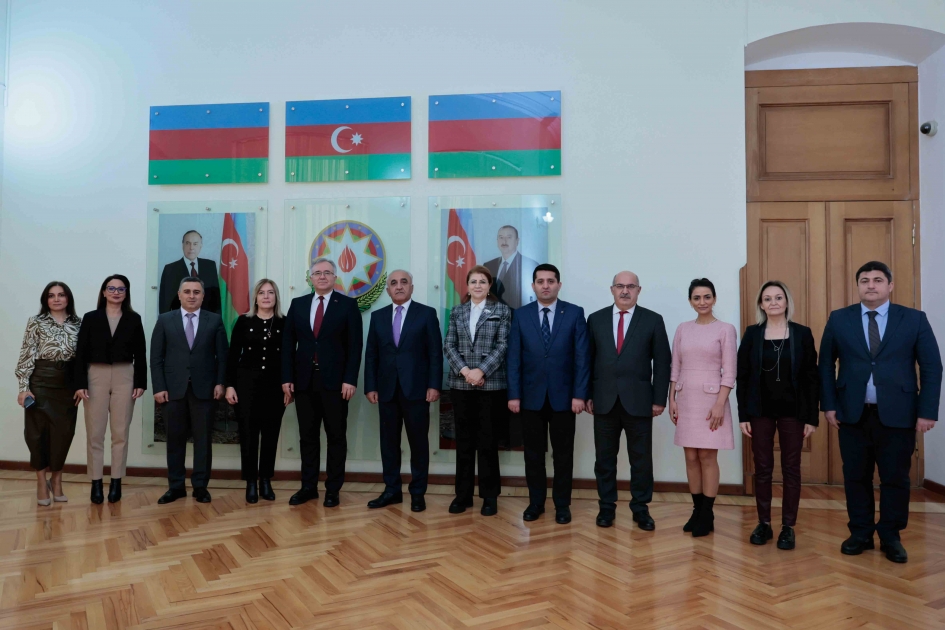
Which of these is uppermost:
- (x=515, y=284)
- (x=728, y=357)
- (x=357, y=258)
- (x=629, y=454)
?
(x=357, y=258)

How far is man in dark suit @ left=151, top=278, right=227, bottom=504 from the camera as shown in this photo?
4.13 metres

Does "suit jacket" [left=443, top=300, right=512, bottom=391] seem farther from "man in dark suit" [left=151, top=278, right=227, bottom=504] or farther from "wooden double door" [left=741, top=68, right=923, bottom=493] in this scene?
"wooden double door" [left=741, top=68, right=923, bottom=493]

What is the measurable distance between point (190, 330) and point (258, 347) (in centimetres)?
53

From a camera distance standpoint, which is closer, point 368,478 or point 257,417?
point 257,417

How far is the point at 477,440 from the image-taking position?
3855 millimetres

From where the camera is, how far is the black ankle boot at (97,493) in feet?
13.3

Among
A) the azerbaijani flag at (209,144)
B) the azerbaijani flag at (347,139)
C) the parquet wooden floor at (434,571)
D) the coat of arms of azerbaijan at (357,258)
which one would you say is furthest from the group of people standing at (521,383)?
the azerbaijani flag at (209,144)

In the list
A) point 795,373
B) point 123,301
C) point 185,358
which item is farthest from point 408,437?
point 795,373

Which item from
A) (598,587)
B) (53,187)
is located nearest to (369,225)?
(53,187)

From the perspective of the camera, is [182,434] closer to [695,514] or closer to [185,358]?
[185,358]

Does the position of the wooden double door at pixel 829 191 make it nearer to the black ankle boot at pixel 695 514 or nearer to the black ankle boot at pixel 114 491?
the black ankle boot at pixel 695 514

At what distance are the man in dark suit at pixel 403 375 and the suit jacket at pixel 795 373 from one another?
1.86 m

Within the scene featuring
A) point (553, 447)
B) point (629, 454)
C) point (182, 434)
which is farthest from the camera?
point (182, 434)

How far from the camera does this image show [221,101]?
4922 mm
